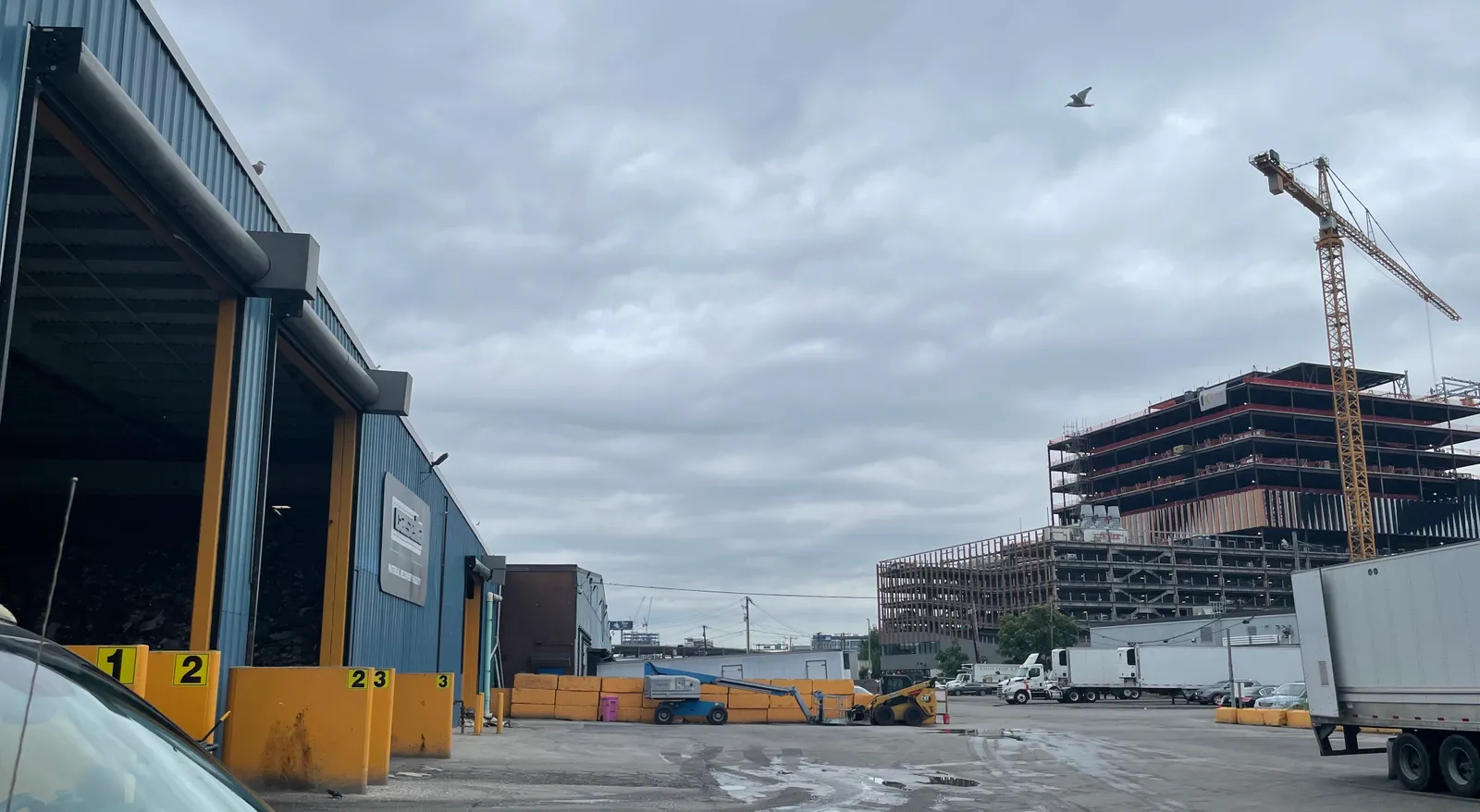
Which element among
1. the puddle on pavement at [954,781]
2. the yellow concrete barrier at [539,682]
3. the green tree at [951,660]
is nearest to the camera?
the puddle on pavement at [954,781]

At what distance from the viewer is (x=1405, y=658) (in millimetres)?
18891

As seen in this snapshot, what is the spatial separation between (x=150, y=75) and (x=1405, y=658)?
20.3 m

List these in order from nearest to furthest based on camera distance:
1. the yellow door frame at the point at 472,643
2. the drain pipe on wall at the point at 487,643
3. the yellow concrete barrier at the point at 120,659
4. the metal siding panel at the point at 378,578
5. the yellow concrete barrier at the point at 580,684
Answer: the yellow concrete barrier at the point at 120,659
the metal siding panel at the point at 378,578
the drain pipe on wall at the point at 487,643
the yellow door frame at the point at 472,643
the yellow concrete barrier at the point at 580,684

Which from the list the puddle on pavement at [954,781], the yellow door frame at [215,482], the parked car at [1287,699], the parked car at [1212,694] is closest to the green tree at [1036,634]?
the parked car at [1212,694]

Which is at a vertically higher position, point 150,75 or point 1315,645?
point 150,75

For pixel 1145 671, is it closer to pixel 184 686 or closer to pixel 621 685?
pixel 621 685

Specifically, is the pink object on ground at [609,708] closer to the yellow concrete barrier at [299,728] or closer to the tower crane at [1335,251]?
the yellow concrete barrier at [299,728]

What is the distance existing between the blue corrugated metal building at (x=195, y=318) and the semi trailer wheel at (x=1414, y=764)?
60.3ft

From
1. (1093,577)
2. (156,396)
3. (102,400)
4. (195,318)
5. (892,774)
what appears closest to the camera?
(195,318)

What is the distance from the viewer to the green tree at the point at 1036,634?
106875mm

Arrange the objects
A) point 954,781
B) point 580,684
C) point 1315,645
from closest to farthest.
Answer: point 954,781 < point 1315,645 < point 580,684

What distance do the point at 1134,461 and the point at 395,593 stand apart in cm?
14990

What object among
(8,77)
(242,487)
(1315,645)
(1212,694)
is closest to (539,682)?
(1315,645)

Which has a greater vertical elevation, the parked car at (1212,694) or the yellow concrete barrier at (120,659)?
the yellow concrete barrier at (120,659)
